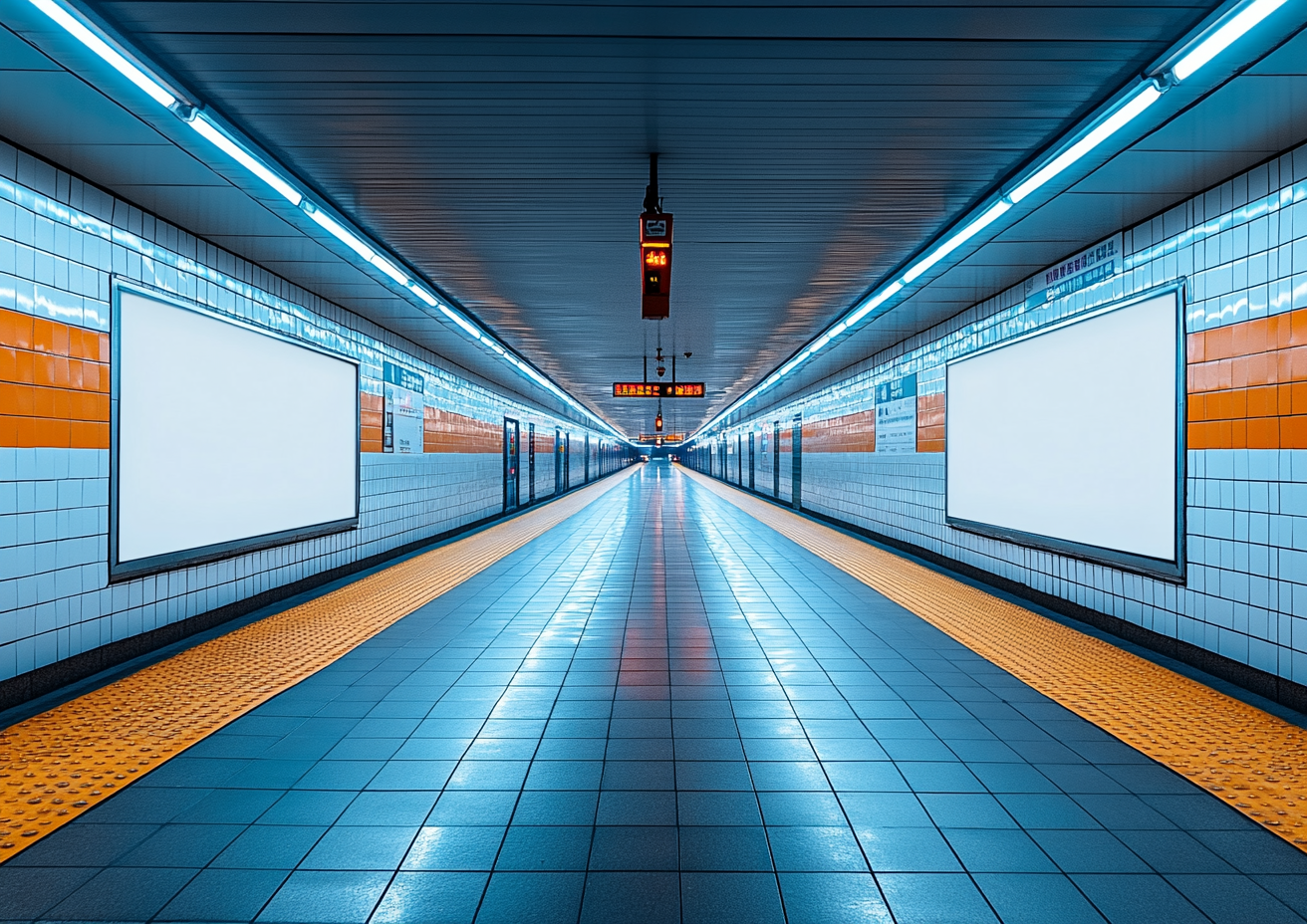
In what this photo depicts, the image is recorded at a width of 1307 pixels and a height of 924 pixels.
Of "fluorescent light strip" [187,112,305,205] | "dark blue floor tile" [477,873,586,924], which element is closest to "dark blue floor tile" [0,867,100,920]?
"dark blue floor tile" [477,873,586,924]

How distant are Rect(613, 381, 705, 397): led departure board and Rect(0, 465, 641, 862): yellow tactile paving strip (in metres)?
6.92

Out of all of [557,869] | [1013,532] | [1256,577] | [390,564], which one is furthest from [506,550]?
[1256,577]

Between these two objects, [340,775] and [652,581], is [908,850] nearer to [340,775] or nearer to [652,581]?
[340,775]

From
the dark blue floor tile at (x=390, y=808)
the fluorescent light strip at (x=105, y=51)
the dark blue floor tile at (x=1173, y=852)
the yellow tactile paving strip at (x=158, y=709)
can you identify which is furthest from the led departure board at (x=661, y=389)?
the dark blue floor tile at (x=1173, y=852)

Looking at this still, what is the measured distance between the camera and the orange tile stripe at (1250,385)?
11.3 feet

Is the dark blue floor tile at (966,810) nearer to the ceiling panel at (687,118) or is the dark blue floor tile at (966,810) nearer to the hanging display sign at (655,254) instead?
the hanging display sign at (655,254)

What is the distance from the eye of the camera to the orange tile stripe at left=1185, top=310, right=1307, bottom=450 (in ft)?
11.3

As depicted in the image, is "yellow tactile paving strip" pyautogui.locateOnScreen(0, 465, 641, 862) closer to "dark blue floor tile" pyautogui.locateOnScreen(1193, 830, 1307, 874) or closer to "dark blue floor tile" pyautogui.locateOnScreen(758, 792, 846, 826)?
"dark blue floor tile" pyautogui.locateOnScreen(758, 792, 846, 826)

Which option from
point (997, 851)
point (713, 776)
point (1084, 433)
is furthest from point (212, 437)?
point (1084, 433)

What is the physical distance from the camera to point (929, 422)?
8125mm

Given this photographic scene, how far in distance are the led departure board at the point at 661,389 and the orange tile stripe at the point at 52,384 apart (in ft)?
28.9

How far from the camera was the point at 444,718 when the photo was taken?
3.35 m

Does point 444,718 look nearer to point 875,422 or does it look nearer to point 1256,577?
point 1256,577

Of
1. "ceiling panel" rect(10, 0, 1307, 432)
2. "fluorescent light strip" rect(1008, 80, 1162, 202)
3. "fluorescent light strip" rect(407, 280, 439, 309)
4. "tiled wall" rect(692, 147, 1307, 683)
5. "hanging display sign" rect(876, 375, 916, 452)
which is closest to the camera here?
"ceiling panel" rect(10, 0, 1307, 432)
